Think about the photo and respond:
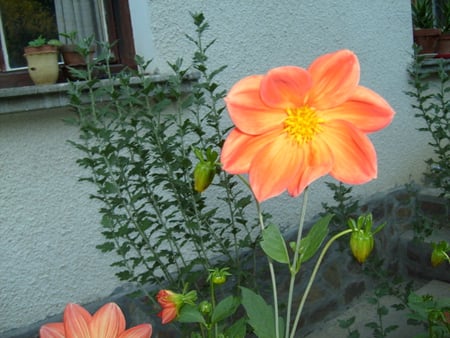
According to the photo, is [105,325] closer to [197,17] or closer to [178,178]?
[178,178]

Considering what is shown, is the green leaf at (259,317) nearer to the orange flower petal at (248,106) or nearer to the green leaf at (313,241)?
the green leaf at (313,241)

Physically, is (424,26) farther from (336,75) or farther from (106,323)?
(106,323)

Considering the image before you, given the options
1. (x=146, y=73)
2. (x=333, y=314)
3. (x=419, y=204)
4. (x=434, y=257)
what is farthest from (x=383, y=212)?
(x=434, y=257)

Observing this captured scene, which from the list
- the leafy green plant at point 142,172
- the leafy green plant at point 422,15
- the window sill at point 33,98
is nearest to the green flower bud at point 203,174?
the leafy green plant at point 142,172

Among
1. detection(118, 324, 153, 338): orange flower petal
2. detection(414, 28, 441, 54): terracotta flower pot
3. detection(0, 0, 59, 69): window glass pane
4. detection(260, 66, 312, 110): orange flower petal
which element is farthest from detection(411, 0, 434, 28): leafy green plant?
detection(118, 324, 153, 338): orange flower petal

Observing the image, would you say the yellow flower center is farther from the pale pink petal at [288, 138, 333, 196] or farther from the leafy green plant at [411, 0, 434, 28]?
the leafy green plant at [411, 0, 434, 28]

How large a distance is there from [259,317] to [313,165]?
0.93ft

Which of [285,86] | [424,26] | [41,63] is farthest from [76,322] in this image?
[424,26]

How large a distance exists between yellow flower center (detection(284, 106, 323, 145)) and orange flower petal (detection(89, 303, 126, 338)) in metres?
0.37

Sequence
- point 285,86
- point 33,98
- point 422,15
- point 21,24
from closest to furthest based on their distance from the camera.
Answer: point 285,86
point 33,98
point 21,24
point 422,15

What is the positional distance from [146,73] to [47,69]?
1.47 feet

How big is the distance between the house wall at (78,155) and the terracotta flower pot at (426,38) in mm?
740

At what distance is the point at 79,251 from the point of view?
229 cm

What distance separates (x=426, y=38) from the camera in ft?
12.9
